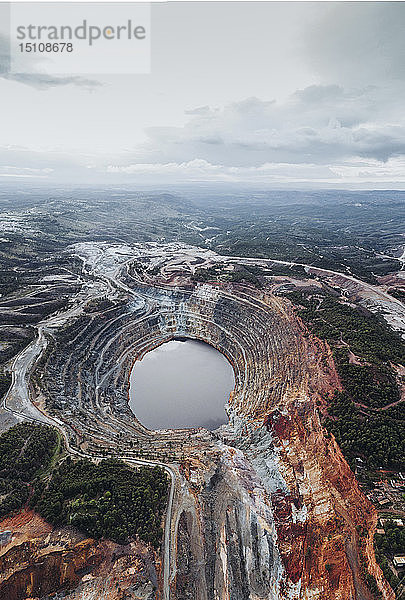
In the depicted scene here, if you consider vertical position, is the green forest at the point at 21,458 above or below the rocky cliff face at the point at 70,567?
above

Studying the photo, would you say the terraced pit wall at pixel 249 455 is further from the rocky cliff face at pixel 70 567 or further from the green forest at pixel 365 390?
the rocky cliff face at pixel 70 567

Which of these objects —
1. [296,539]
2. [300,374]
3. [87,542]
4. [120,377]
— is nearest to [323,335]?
[300,374]

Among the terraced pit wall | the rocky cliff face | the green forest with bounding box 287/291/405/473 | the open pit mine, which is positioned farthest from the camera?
the green forest with bounding box 287/291/405/473

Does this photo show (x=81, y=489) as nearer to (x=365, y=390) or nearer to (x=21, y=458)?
(x=21, y=458)

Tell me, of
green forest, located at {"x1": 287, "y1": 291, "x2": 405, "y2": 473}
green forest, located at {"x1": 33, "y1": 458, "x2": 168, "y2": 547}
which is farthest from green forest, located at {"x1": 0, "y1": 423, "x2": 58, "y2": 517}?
green forest, located at {"x1": 287, "y1": 291, "x2": 405, "y2": 473}

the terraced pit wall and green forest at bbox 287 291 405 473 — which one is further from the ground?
green forest at bbox 287 291 405 473

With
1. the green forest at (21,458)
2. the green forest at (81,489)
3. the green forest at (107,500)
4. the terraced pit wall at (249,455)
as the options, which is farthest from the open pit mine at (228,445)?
the green forest at (21,458)

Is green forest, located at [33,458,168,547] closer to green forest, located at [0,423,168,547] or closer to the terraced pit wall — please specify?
green forest, located at [0,423,168,547]

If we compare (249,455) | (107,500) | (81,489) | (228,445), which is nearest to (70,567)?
(107,500)
